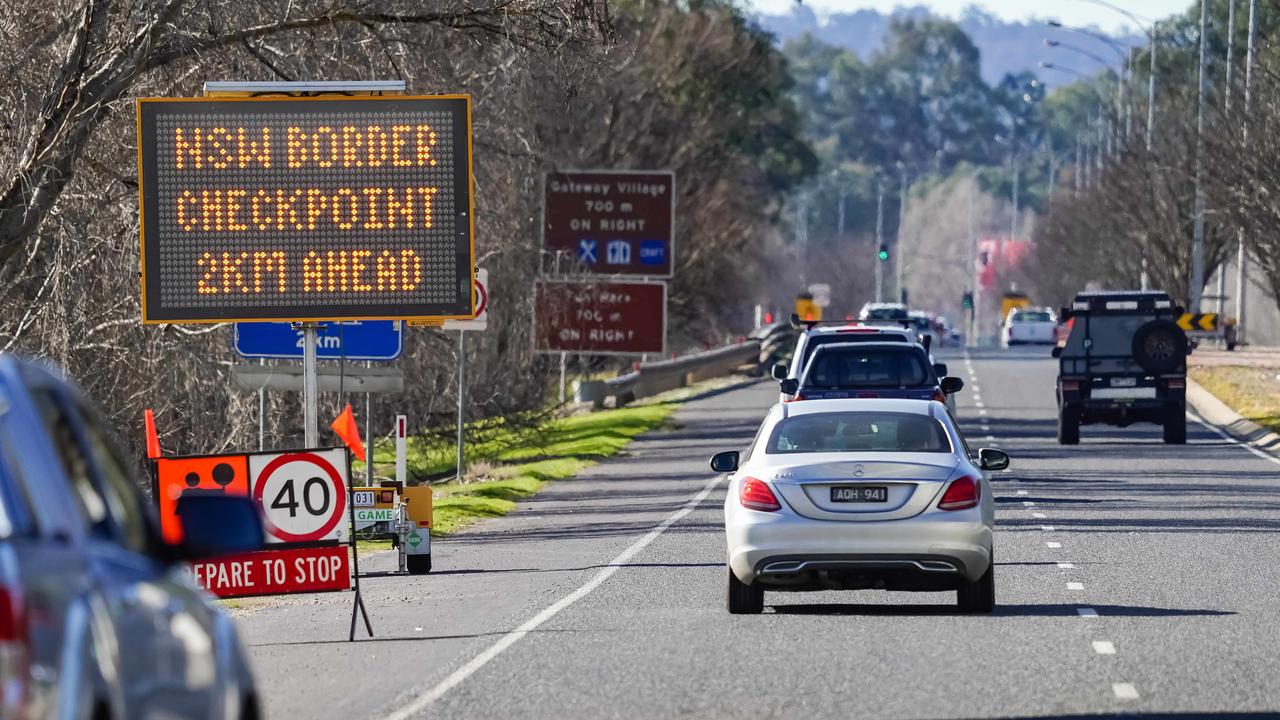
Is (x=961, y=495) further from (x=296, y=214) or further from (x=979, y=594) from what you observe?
(x=296, y=214)

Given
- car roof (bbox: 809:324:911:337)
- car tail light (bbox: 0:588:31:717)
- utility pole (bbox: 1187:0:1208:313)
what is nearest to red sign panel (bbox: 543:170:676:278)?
utility pole (bbox: 1187:0:1208:313)

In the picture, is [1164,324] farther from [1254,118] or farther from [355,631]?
[355,631]

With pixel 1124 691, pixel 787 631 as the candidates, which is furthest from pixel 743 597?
pixel 1124 691

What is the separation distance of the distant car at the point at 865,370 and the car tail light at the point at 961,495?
11683 mm

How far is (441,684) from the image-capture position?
38.6 ft

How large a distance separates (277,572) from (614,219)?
29.2m

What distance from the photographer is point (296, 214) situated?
1728 cm

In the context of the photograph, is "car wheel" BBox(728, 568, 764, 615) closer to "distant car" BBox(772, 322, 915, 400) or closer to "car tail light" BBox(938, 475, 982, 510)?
"car tail light" BBox(938, 475, 982, 510)

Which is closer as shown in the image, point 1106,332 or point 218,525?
point 218,525

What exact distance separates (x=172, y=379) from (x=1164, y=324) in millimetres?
15732

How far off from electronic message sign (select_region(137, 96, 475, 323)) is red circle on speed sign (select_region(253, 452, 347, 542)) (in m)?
2.29

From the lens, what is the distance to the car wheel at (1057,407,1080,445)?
117 feet

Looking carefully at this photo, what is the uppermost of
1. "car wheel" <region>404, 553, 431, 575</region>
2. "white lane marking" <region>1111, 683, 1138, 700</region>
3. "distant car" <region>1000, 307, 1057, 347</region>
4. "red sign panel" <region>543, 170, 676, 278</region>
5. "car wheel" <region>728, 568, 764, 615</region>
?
"red sign panel" <region>543, 170, 676, 278</region>

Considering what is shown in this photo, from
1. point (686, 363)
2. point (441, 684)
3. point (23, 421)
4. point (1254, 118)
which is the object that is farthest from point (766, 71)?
point (23, 421)
